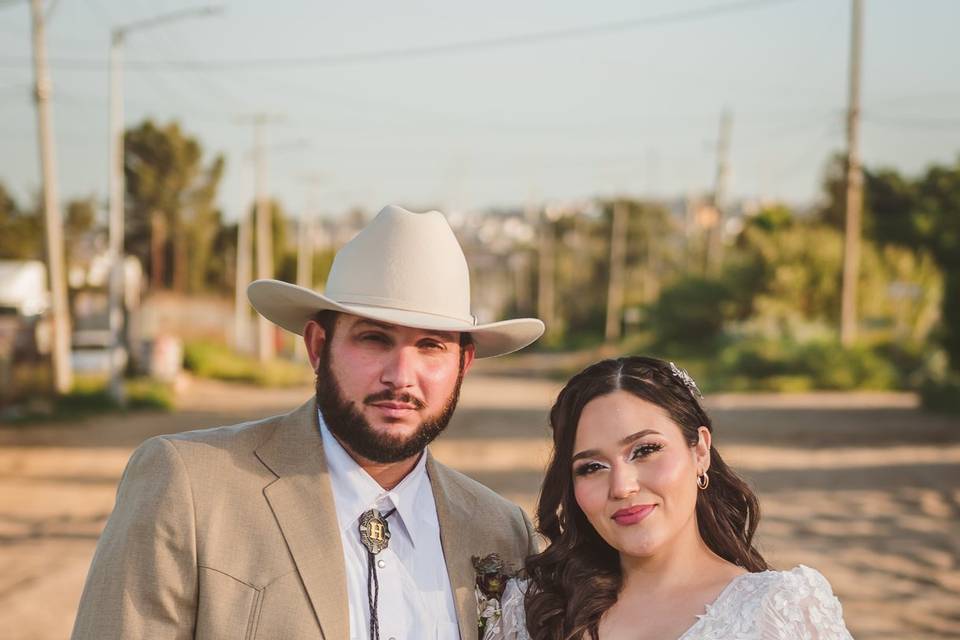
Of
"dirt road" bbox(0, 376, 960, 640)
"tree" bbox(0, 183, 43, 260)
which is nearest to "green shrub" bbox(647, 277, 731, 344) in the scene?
"dirt road" bbox(0, 376, 960, 640)

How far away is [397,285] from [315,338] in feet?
0.98

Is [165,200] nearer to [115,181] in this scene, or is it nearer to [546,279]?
[546,279]

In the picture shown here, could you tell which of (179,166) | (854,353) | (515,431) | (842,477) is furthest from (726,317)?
(179,166)

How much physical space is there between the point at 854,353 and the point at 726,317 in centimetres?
1200

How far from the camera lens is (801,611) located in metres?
2.86

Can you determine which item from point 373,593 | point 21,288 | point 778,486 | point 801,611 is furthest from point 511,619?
point 21,288

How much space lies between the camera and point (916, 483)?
566 inches

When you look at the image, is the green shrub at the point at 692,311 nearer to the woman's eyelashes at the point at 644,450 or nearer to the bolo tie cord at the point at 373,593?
the woman's eyelashes at the point at 644,450

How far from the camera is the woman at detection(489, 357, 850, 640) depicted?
2.94 metres

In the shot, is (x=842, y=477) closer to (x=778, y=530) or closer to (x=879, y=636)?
(x=778, y=530)

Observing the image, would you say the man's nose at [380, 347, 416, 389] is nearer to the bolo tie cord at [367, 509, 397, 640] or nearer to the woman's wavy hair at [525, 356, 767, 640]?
the bolo tie cord at [367, 509, 397, 640]

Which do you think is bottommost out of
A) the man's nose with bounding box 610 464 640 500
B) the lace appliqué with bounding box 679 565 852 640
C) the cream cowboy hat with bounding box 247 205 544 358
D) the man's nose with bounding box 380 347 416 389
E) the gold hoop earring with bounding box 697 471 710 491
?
the lace appliqué with bounding box 679 565 852 640

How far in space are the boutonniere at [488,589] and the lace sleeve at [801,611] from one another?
2.55 feet

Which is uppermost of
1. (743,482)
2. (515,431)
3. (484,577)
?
(743,482)
